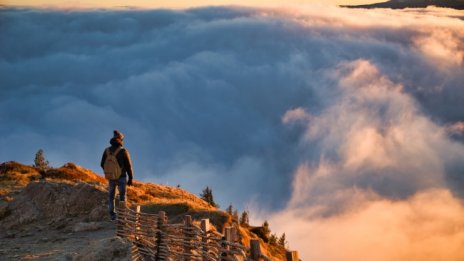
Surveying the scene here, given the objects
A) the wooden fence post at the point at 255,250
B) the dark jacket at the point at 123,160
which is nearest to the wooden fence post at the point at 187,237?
the dark jacket at the point at 123,160

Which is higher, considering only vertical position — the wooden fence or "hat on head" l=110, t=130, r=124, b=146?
"hat on head" l=110, t=130, r=124, b=146

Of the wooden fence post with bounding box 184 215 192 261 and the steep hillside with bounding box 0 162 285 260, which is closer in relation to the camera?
the wooden fence post with bounding box 184 215 192 261

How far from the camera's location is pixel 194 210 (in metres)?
22.2

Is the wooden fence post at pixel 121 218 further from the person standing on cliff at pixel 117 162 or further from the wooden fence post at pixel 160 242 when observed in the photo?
the wooden fence post at pixel 160 242

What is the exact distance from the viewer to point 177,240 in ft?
48.7

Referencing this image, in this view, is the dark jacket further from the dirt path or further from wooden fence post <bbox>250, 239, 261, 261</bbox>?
wooden fence post <bbox>250, 239, 261, 261</bbox>

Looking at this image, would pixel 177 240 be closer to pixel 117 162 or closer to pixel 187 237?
pixel 187 237

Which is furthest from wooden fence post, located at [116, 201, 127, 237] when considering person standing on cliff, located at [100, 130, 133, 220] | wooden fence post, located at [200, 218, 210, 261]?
wooden fence post, located at [200, 218, 210, 261]

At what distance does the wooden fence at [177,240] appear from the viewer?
1244 cm

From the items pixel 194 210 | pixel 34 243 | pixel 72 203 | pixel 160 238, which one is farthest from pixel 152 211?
pixel 160 238

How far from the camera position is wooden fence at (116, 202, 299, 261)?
40.8 ft

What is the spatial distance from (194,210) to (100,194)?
147 inches

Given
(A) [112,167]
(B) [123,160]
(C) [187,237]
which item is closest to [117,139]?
(B) [123,160]

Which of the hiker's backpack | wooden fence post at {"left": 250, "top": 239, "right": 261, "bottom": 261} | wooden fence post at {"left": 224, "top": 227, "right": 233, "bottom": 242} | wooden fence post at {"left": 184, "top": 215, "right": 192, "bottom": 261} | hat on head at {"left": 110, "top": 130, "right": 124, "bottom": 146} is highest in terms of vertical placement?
hat on head at {"left": 110, "top": 130, "right": 124, "bottom": 146}
